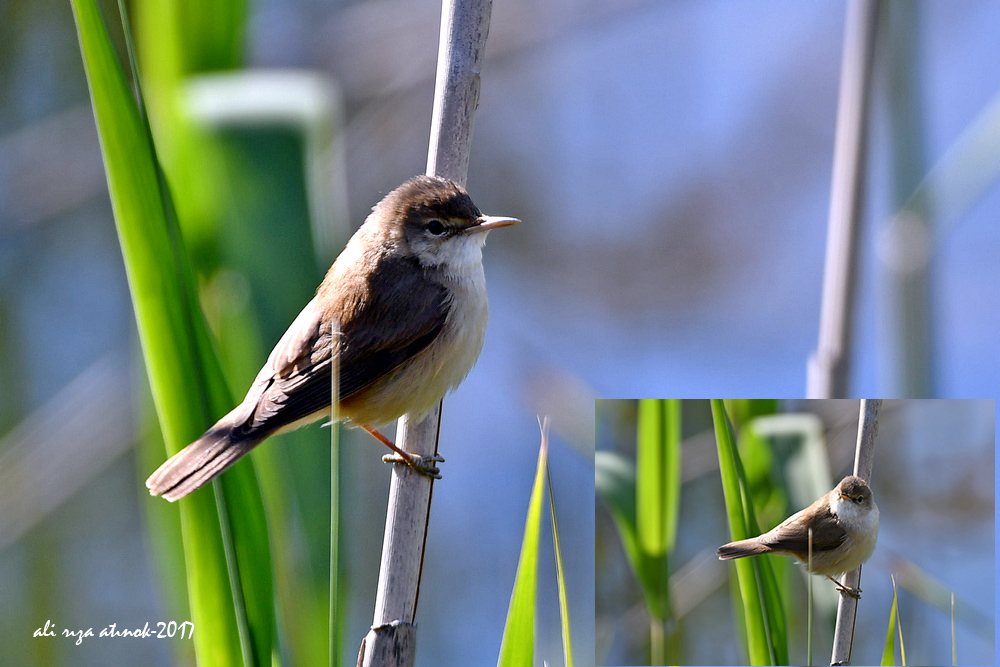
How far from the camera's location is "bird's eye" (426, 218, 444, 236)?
1.30 metres

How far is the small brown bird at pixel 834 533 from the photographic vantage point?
132 cm

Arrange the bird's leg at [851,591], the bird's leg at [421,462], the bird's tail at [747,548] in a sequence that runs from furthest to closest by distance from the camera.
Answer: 1. the bird's leg at [851,591]
2. the bird's tail at [747,548]
3. the bird's leg at [421,462]

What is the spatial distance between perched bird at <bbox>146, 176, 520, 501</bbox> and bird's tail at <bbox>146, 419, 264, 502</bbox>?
6cm

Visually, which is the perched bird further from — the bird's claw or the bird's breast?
the bird's claw

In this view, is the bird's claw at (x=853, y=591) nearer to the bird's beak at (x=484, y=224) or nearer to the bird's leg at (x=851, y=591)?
the bird's leg at (x=851, y=591)

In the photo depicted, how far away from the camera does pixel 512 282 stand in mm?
2279

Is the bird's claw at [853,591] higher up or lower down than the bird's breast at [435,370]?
lower down

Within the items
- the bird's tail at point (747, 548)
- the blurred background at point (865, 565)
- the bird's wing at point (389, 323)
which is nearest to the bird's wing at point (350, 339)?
the bird's wing at point (389, 323)

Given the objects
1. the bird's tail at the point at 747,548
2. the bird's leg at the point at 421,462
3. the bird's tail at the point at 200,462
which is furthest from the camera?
the bird's tail at the point at 747,548

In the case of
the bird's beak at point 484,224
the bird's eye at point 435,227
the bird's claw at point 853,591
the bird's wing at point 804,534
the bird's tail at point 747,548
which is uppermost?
the bird's eye at point 435,227

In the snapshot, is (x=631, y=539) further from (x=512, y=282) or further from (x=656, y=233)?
(x=656, y=233)

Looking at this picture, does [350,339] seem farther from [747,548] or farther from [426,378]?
[747,548]

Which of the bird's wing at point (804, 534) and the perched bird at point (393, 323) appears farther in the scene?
the bird's wing at point (804, 534)

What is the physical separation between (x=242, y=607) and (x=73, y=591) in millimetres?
1394
